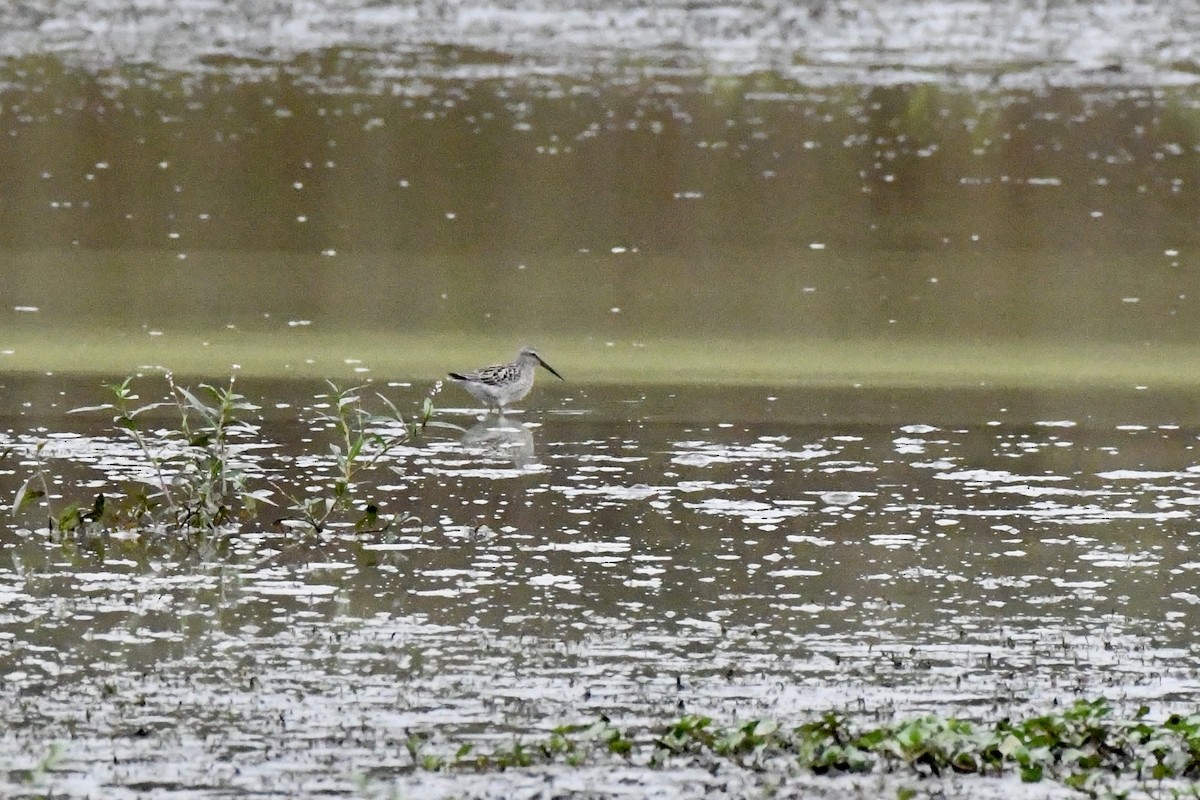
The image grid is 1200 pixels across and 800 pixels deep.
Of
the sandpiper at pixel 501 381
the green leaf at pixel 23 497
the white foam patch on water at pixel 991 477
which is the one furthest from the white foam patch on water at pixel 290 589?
the sandpiper at pixel 501 381

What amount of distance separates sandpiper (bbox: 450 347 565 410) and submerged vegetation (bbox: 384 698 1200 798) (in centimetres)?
654

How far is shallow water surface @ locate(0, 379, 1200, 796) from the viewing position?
7574 millimetres

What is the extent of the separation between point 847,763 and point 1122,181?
754 inches

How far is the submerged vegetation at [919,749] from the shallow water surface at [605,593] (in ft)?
0.64

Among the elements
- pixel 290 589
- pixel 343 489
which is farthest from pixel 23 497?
pixel 290 589

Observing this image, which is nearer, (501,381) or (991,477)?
(991,477)

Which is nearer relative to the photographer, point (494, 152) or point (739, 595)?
point (739, 595)

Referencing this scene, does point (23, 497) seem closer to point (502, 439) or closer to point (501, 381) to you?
point (502, 439)

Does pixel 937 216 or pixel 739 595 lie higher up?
pixel 937 216

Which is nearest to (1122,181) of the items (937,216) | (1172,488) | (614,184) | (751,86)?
(937,216)

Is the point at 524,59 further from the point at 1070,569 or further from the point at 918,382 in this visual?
the point at 1070,569

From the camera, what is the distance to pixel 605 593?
946cm

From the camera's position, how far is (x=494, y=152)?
86.4ft

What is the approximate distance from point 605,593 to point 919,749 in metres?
2.70
